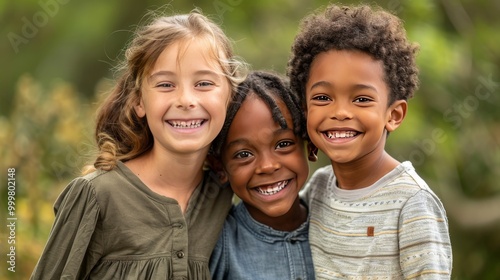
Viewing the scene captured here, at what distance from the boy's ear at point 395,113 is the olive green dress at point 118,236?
875mm

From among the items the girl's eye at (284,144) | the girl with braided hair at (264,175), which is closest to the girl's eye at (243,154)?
the girl with braided hair at (264,175)

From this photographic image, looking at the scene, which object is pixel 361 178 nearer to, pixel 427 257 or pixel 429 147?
pixel 427 257

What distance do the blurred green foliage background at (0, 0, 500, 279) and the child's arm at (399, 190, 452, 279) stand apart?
257 centimetres

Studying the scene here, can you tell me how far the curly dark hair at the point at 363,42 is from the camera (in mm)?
3186

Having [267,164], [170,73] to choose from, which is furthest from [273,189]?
[170,73]

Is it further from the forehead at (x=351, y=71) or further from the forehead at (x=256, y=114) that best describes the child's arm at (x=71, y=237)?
the forehead at (x=351, y=71)

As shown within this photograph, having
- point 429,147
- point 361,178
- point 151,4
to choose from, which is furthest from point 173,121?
point 151,4

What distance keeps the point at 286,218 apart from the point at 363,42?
83cm

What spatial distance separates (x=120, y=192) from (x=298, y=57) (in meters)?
0.89

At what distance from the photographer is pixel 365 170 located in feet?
10.8

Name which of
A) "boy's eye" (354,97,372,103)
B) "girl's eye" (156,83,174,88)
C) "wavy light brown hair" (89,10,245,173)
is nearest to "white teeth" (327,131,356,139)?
"boy's eye" (354,97,372,103)

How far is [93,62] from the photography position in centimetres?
717

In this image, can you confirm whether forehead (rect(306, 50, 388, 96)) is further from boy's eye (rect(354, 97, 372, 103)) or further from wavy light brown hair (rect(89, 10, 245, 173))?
wavy light brown hair (rect(89, 10, 245, 173))

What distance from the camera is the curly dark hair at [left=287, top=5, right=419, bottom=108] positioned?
10.5 ft
